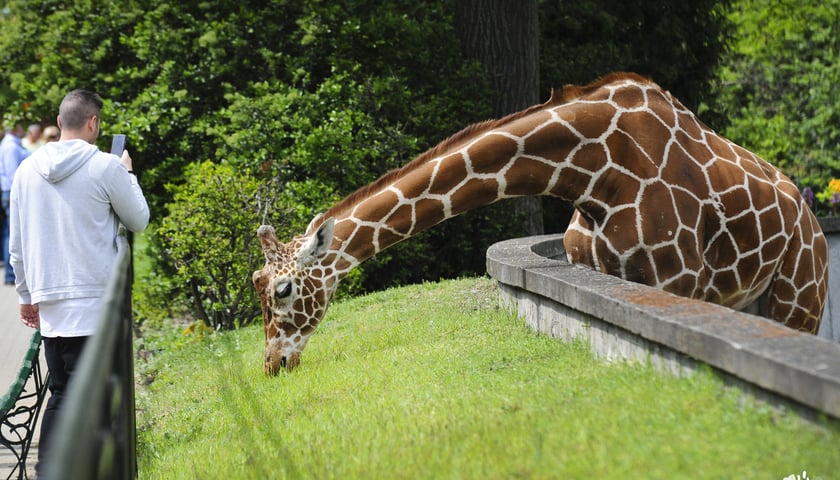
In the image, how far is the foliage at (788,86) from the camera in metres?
24.2

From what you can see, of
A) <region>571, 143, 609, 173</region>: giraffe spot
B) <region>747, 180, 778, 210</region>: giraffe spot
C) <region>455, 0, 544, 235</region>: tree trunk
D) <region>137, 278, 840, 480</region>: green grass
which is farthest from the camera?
<region>455, 0, 544, 235</region>: tree trunk

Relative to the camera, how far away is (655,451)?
3.69 meters

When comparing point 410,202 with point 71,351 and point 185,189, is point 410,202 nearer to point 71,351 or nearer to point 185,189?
point 71,351

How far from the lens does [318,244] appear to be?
726 cm

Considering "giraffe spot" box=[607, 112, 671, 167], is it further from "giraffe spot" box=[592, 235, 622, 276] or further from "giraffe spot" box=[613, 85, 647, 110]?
"giraffe spot" box=[592, 235, 622, 276]

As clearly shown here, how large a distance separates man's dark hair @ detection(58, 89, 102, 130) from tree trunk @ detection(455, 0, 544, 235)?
9.08 meters

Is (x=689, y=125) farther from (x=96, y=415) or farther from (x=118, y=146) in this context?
(x=96, y=415)

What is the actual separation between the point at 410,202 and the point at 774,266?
2.83 meters

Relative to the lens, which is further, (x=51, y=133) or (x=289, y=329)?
(x=51, y=133)

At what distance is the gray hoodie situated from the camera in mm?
5723

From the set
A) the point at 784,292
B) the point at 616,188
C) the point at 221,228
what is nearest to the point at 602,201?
the point at 616,188

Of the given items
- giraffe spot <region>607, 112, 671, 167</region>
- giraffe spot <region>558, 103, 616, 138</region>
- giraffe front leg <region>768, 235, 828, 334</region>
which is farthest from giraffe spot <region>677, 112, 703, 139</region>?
giraffe front leg <region>768, 235, 828, 334</region>

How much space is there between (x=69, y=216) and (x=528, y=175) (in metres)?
3.04

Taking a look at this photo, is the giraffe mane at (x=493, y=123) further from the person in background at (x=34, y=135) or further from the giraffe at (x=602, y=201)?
the person in background at (x=34, y=135)
